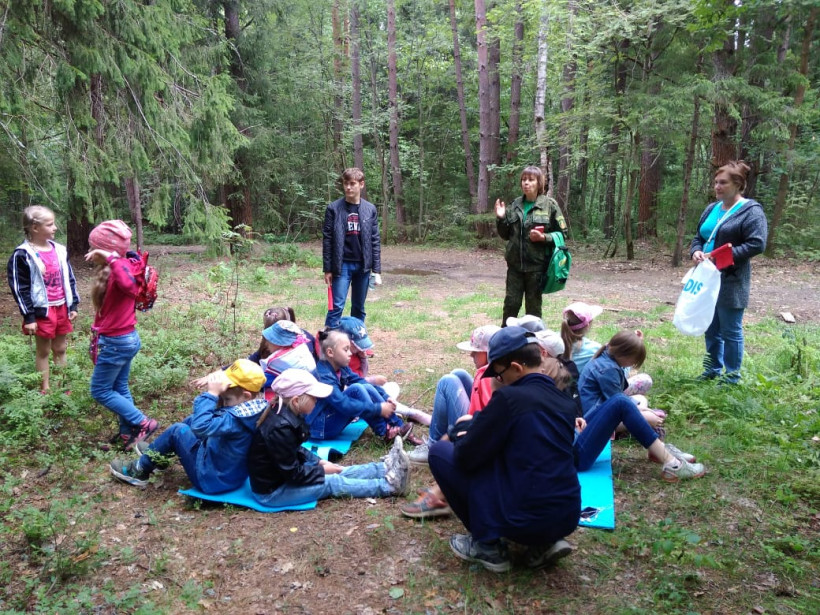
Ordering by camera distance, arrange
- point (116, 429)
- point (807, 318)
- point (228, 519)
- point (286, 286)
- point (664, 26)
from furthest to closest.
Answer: point (664, 26), point (286, 286), point (807, 318), point (116, 429), point (228, 519)

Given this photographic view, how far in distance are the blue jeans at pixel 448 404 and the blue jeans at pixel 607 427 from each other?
78 centimetres

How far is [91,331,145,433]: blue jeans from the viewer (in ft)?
13.3

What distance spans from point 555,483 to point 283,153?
17557 mm

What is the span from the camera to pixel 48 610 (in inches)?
93.7

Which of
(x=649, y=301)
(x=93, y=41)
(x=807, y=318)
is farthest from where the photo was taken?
(x=649, y=301)

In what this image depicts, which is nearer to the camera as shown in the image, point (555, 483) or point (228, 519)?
point (555, 483)

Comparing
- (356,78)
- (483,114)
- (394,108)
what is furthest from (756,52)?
(356,78)

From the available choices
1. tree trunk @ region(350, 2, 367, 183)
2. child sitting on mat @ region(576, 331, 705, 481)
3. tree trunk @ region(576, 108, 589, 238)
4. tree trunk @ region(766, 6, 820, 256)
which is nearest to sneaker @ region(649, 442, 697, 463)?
child sitting on mat @ region(576, 331, 705, 481)

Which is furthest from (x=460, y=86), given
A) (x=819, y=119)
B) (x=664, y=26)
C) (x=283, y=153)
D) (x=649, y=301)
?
(x=649, y=301)

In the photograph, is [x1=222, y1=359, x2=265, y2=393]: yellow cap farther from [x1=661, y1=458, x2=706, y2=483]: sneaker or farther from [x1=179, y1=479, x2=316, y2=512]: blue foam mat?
[x1=661, y1=458, x2=706, y2=483]: sneaker

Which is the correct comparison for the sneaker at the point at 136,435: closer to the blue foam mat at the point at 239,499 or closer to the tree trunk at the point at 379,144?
the blue foam mat at the point at 239,499

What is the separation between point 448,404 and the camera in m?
3.84

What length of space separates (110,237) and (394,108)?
50.0 ft

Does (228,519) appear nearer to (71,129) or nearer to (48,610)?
(48,610)
